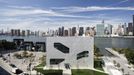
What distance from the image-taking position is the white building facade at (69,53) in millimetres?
15539

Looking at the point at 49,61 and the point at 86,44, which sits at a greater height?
the point at 86,44

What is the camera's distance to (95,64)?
16422mm

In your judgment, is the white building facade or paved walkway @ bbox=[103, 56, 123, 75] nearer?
paved walkway @ bbox=[103, 56, 123, 75]

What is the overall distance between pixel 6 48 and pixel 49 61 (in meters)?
13.8

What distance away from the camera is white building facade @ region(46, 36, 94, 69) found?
51.0 feet

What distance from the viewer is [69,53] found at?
51.4 feet

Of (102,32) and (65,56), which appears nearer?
(65,56)

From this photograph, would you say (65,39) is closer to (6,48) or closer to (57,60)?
(57,60)

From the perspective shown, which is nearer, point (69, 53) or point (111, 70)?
point (111, 70)

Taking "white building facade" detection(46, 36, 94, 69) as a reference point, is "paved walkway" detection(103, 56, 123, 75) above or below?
below

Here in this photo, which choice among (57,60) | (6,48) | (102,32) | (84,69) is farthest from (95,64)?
(102,32)

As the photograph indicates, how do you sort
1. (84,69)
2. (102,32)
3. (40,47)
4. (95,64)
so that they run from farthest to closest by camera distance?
(102,32), (40,47), (95,64), (84,69)

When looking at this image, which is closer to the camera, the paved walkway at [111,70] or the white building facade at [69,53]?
the paved walkway at [111,70]

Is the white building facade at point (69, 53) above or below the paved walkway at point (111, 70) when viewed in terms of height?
above
